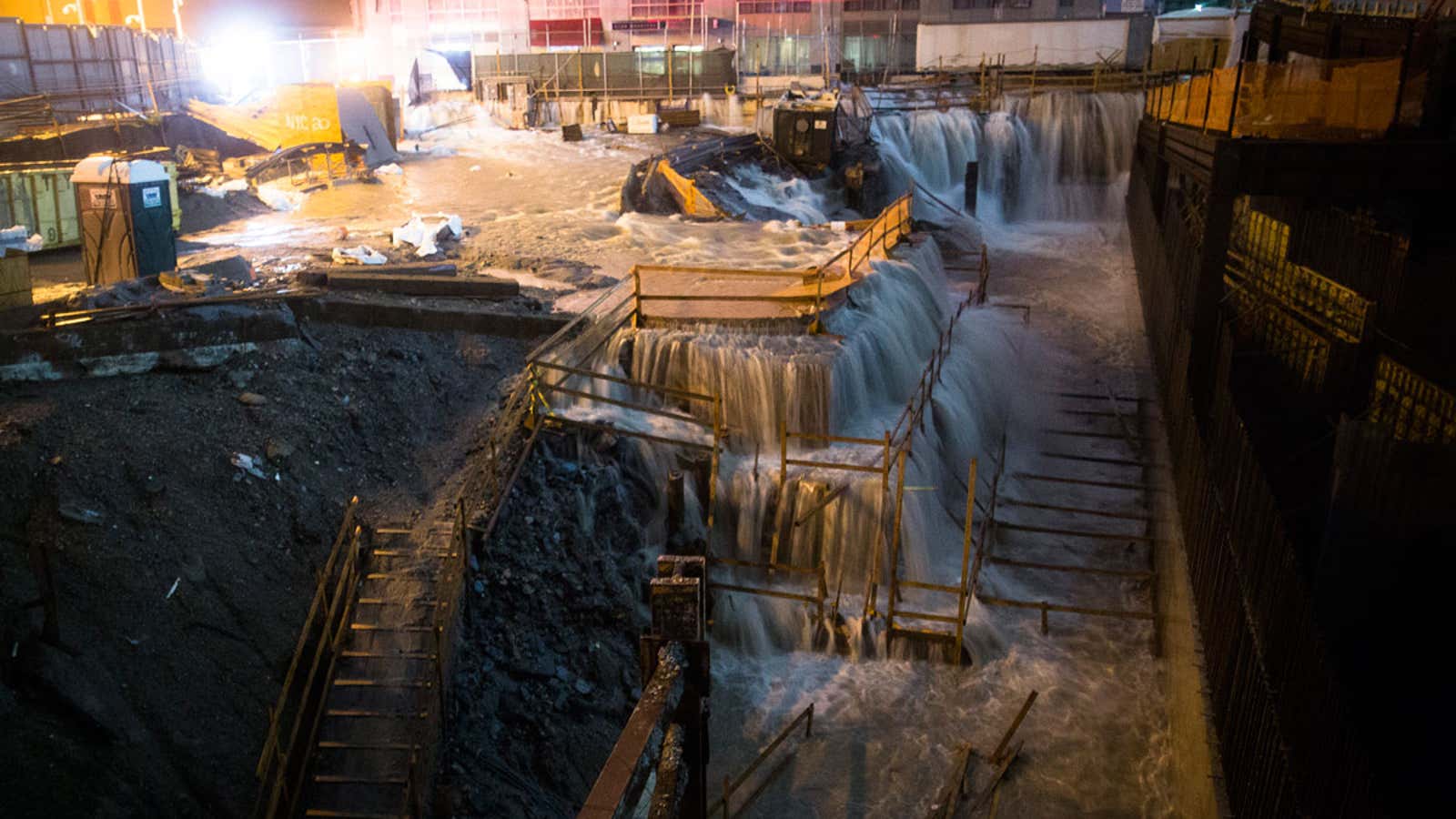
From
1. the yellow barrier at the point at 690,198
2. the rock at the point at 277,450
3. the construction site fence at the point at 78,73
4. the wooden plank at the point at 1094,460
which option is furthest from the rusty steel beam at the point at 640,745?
the construction site fence at the point at 78,73

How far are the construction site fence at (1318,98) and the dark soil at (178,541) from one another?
1117cm

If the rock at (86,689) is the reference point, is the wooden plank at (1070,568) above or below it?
below

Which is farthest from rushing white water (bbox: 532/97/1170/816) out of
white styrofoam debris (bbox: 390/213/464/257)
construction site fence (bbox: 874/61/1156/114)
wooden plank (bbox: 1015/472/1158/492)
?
construction site fence (bbox: 874/61/1156/114)

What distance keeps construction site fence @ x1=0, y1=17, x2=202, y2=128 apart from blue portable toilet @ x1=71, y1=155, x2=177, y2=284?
14.0 meters

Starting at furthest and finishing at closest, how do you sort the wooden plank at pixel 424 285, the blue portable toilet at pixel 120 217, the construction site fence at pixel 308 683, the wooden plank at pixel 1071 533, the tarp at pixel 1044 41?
the tarp at pixel 1044 41, the wooden plank at pixel 424 285, the blue portable toilet at pixel 120 217, the wooden plank at pixel 1071 533, the construction site fence at pixel 308 683

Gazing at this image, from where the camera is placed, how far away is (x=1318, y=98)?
46.3ft

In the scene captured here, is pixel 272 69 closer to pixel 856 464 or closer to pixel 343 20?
pixel 343 20

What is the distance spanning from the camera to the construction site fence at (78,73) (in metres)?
29.6

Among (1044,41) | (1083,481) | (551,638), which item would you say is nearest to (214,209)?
(551,638)

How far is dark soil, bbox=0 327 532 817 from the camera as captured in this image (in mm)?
8125

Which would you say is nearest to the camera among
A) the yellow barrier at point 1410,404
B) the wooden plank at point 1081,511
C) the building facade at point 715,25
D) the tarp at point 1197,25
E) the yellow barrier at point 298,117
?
the yellow barrier at point 1410,404

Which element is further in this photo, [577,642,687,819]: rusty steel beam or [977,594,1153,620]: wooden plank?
[977,594,1153,620]: wooden plank

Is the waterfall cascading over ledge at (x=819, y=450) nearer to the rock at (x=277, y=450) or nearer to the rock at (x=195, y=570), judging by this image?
the rock at (x=277, y=450)

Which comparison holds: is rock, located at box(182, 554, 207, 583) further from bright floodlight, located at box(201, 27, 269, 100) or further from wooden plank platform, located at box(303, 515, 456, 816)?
bright floodlight, located at box(201, 27, 269, 100)
